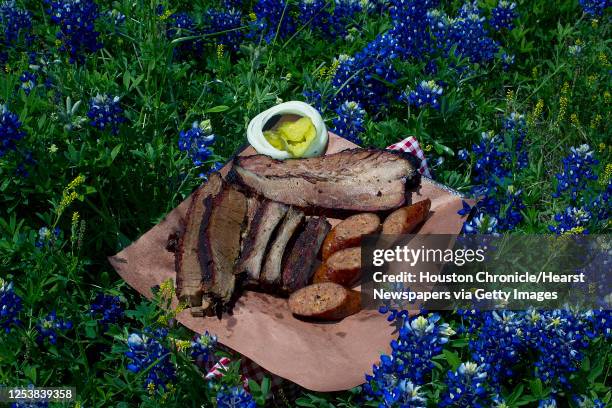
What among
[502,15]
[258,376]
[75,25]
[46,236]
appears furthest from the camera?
[502,15]

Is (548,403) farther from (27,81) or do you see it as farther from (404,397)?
(27,81)

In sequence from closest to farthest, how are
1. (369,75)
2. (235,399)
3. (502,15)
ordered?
(235,399) → (369,75) → (502,15)

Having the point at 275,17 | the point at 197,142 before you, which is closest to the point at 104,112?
the point at 197,142

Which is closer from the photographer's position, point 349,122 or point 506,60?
point 349,122

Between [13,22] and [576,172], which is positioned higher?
[13,22]

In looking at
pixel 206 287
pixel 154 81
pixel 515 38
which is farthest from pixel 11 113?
pixel 515 38
